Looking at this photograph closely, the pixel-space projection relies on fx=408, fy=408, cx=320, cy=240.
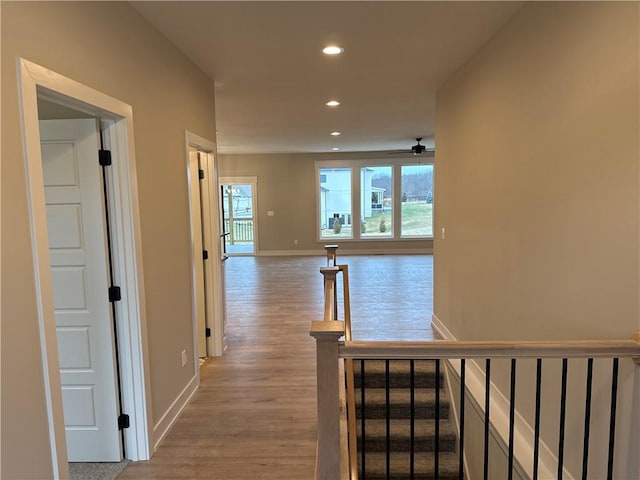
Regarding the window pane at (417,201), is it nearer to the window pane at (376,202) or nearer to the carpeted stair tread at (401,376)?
the window pane at (376,202)

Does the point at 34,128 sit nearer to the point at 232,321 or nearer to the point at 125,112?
the point at 125,112

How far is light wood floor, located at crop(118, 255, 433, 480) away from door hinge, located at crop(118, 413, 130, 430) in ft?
0.79

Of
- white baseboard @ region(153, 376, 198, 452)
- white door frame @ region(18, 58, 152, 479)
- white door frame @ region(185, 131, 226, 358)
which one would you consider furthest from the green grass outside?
white door frame @ region(18, 58, 152, 479)

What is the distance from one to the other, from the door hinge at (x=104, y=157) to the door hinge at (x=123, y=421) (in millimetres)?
1525

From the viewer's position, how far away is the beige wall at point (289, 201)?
10.9 m

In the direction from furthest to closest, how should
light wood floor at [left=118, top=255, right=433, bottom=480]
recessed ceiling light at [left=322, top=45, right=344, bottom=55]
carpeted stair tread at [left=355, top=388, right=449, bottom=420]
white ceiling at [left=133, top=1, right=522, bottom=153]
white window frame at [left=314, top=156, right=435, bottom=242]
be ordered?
white window frame at [left=314, top=156, right=435, bottom=242]
carpeted stair tread at [left=355, top=388, right=449, bottom=420]
recessed ceiling light at [left=322, top=45, right=344, bottom=55]
light wood floor at [left=118, top=255, right=433, bottom=480]
white ceiling at [left=133, top=1, right=522, bottom=153]

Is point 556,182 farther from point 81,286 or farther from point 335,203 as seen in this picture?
point 335,203

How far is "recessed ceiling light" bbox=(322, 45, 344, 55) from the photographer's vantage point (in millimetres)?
3070

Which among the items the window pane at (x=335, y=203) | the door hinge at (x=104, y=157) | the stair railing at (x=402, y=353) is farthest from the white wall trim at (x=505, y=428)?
the window pane at (x=335, y=203)

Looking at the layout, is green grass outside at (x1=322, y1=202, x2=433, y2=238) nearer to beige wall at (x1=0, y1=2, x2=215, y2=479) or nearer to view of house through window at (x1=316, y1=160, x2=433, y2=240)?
view of house through window at (x1=316, y1=160, x2=433, y2=240)

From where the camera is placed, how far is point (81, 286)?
240 centimetres

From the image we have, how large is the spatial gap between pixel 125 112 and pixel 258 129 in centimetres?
459

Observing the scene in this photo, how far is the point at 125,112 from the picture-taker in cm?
233

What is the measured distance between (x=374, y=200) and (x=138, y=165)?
29.3ft
